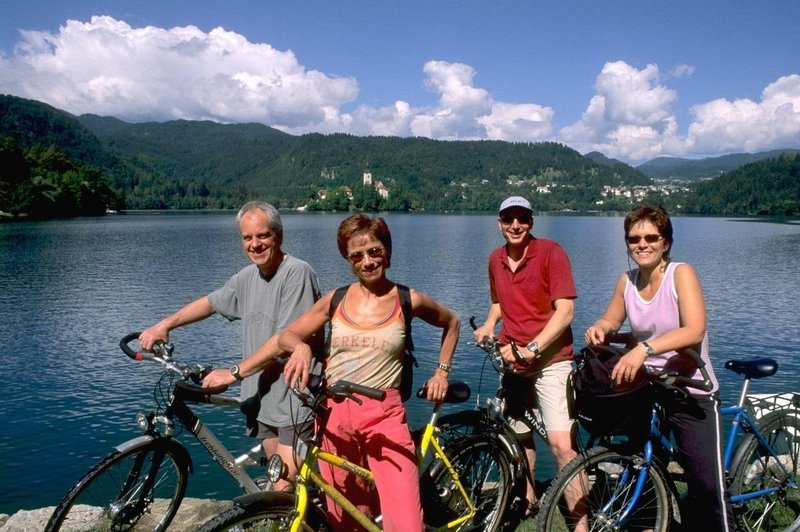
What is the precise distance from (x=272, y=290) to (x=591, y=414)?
2.22m

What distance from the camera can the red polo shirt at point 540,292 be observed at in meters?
4.43

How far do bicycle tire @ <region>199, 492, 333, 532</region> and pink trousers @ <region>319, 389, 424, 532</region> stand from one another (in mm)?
261

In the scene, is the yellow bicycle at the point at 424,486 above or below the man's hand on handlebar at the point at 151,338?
below

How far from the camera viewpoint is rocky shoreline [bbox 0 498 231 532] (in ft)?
16.4

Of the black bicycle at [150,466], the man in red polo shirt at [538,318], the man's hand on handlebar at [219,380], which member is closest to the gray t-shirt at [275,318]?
the black bicycle at [150,466]

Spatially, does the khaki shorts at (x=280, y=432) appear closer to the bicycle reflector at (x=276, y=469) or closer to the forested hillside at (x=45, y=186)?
the bicycle reflector at (x=276, y=469)

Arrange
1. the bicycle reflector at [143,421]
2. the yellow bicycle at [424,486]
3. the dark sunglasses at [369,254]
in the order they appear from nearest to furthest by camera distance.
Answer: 1. the yellow bicycle at [424,486]
2. the dark sunglasses at [369,254]
3. the bicycle reflector at [143,421]

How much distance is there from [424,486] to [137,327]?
1856 centimetres

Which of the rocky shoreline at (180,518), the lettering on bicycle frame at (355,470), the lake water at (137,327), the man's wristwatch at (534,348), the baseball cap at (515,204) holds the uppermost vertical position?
the baseball cap at (515,204)

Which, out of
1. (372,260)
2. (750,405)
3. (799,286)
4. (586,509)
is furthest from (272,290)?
(799,286)

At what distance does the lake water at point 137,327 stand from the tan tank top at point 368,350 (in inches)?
278

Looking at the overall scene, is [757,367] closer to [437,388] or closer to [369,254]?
[437,388]

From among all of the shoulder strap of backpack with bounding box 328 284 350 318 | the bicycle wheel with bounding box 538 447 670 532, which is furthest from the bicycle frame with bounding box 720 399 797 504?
the shoulder strap of backpack with bounding box 328 284 350 318

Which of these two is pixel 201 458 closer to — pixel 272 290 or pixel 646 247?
pixel 272 290
